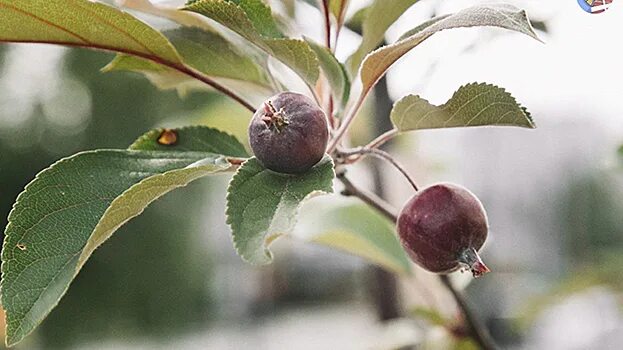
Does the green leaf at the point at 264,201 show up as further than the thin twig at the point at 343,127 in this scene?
No

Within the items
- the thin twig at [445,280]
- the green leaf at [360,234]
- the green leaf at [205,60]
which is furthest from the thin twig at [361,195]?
the green leaf at [360,234]

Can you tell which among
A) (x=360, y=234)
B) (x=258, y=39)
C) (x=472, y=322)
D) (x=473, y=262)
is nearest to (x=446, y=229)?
(x=473, y=262)

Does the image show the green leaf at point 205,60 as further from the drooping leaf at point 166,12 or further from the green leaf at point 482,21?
the green leaf at point 482,21

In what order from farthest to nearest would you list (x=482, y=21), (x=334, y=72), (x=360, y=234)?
(x=360, y=234)
(x=334, y=72)
(x=482, y=21)

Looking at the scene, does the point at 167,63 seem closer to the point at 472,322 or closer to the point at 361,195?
the point at 361,195

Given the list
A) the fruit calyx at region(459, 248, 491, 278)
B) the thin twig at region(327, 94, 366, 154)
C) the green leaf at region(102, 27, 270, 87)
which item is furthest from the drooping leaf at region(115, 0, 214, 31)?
the fruit calyx at region(459, 248, 491, 278)
